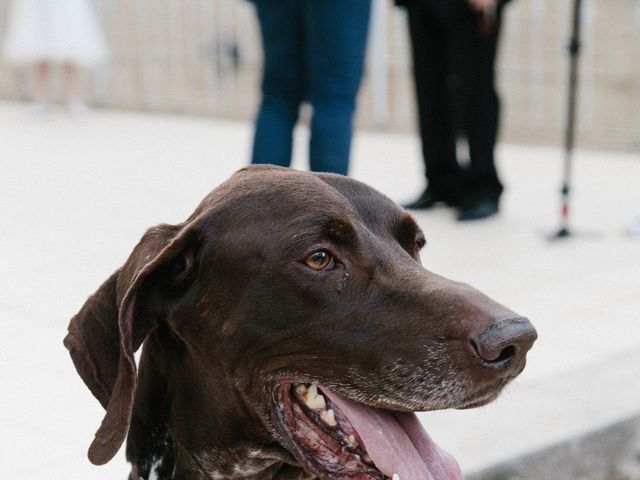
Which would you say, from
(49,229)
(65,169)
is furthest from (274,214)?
(65,169)

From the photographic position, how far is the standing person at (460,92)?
7617 mm

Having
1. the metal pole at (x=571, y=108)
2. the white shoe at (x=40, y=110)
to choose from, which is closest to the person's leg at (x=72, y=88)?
the white shoe at (x=40, y=110)

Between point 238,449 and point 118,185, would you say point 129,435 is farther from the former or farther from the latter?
point 118,185

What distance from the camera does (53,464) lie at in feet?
13.4

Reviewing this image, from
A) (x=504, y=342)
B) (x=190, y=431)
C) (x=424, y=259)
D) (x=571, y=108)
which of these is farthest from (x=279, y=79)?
(x=504, y=342)

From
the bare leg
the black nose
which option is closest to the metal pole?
the black nose

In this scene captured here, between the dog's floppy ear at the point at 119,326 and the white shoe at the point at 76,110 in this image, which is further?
the white shoe at the point at 76,110

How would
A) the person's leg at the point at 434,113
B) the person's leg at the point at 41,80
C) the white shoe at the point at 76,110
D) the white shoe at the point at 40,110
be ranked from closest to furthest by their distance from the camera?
the person's leg at the point at 434,113 → the person's leg at the point at 41,80 → the white shoe at the point at 40,110 → the white shoe at the point at 76,110

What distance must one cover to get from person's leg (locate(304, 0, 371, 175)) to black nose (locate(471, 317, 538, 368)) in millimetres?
2999

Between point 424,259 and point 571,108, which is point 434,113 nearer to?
point 571,108

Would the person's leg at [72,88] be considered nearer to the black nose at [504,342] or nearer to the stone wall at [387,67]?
the stone wall at [387,67]

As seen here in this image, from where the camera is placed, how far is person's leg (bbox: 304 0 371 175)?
5492mm

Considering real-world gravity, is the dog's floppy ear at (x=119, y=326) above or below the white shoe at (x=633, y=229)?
above

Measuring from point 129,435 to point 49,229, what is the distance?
16.2 ft
